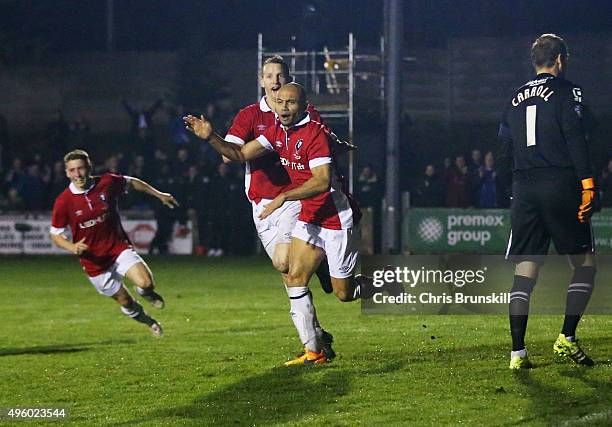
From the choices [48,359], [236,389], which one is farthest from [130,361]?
[236,389]

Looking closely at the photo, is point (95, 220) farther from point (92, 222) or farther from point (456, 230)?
point (456, 230)

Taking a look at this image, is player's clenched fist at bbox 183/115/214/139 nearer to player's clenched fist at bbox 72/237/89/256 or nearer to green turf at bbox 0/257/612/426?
green turf at bbox 0/257/612/426

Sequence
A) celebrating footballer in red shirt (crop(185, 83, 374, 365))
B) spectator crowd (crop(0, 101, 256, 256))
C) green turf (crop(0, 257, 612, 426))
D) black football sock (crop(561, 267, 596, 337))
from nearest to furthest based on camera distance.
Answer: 1. green turf (crop(0, 257, 612, 426))
2. black football sock (crop(561, 267, 596, 337))
3. celebrating footballer in red shirt (crop(185, 83, 374, 365))
4. spectator crowd (crop(0, 101, 256, 256))

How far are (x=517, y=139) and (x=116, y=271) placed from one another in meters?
5.22

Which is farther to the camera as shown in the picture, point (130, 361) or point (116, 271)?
point (116, 271)

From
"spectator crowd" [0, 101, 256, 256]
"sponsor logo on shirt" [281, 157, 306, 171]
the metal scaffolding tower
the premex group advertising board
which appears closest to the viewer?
"sponsor logo on shirt" [281, 157, 306, 171]

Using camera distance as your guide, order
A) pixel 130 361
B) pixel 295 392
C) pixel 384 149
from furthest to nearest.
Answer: pixel 384 149
pixel 130 361
pixel 295 392

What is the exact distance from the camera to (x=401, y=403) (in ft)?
26.9

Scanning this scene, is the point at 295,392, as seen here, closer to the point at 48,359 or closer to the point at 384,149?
the point at 48,359

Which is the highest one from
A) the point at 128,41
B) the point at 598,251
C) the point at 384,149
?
the point at 128,41

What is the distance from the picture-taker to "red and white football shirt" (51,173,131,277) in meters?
13.0

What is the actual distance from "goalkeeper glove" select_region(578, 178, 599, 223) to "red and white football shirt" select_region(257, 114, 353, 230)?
1.93 m

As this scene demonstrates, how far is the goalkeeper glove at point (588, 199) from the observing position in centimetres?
896

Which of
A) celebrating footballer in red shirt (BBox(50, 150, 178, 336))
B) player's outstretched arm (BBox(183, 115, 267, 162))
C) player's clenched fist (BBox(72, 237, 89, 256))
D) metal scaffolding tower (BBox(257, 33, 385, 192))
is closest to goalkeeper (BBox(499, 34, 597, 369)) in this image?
player's outstretched arm (BBox(183, 115, 267, 162))
